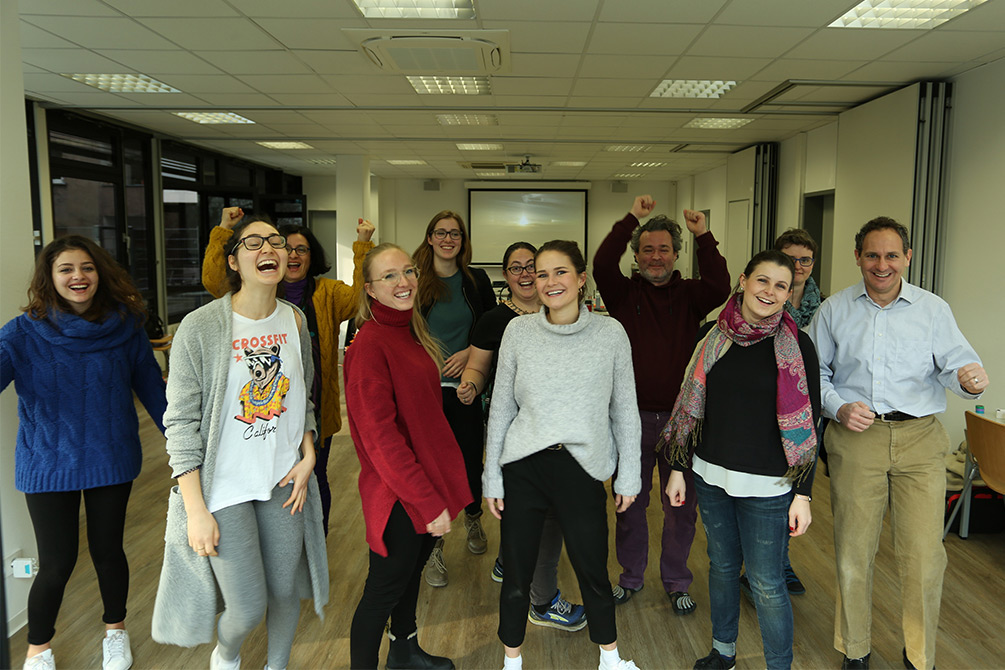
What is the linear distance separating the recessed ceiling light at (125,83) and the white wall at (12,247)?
3.14 meters

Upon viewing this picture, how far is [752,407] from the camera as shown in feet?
7.11

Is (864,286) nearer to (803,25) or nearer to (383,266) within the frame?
(383,266)

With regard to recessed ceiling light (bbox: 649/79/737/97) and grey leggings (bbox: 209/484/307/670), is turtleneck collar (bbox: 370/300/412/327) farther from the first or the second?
recessed ceiling light (bbox: 649/79/737/97)

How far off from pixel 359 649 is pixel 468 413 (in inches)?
44.1

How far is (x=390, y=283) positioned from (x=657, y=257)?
1302mm

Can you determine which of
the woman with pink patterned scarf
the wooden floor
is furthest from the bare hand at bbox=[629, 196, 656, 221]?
the wooden floor

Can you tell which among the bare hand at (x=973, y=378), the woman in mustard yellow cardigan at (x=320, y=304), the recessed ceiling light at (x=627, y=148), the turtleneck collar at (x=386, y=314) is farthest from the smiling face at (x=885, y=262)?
the recessed ceiling light at (x=627, y=148)

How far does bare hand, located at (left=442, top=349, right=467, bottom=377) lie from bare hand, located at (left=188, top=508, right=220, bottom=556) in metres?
1.14

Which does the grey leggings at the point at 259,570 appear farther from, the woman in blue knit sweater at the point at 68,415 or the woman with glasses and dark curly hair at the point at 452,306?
the woman with glasses and dark curly hair at the point at 452,306

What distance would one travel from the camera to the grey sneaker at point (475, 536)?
11.4 ft

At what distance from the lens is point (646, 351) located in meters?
2.79

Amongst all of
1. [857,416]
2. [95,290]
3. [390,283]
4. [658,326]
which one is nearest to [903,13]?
[658,326]

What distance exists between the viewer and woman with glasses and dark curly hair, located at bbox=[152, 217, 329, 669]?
6.23 ft

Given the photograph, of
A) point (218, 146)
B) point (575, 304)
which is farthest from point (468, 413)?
point (218, 146)
